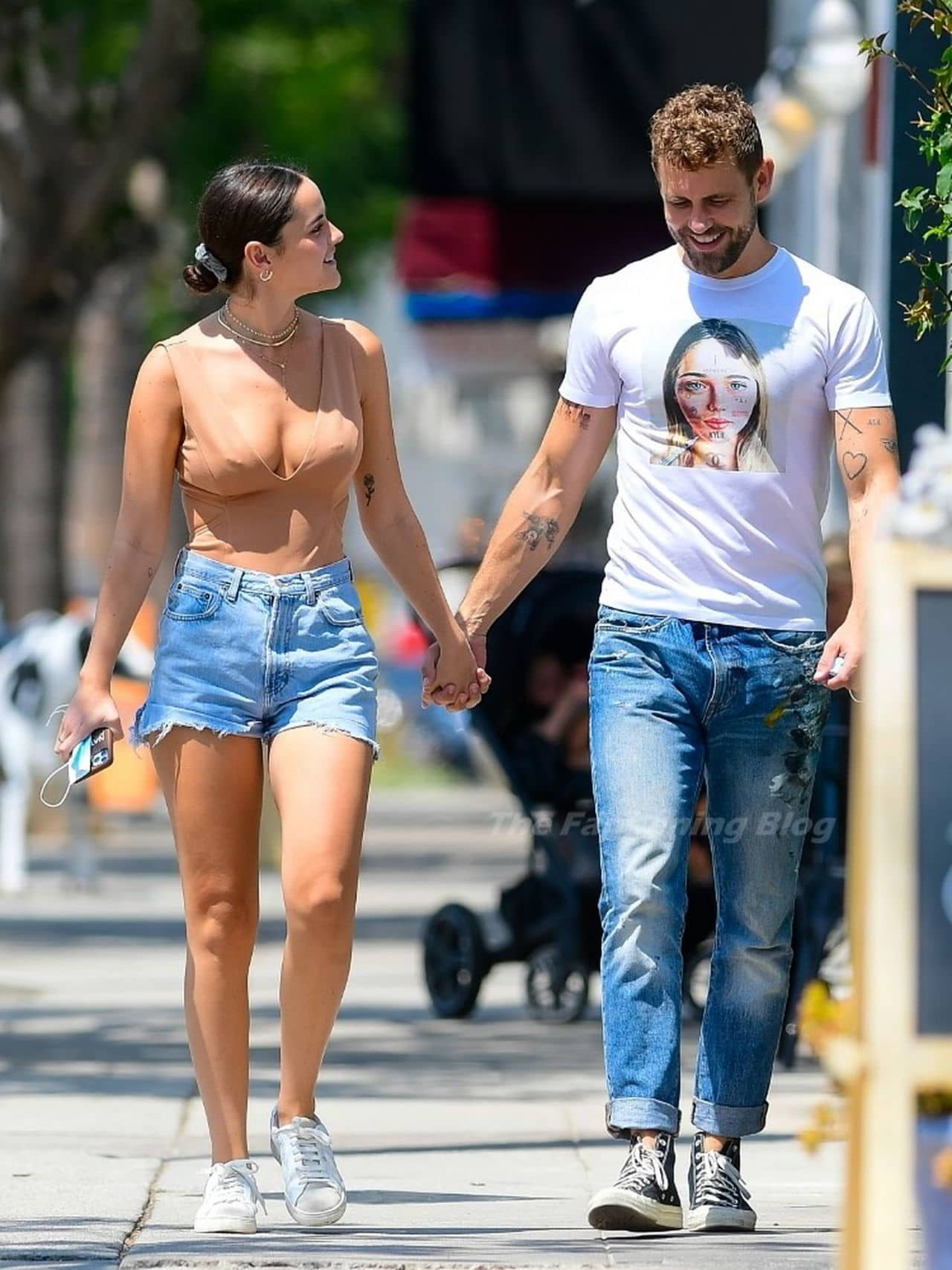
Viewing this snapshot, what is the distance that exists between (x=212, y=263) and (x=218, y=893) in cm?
119

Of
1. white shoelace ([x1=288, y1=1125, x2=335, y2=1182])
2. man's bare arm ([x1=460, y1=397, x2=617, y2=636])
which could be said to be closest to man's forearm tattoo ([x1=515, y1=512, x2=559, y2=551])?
A: man's bare arm ([x1=460, y1=397, x2=617, y2=636])

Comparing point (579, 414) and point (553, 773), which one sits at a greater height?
point (579, 414)

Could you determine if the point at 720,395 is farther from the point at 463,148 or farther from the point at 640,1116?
the point at 463,148

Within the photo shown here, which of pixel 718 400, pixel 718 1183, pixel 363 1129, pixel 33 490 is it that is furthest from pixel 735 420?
pixel 33 490

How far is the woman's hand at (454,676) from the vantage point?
18.5ft

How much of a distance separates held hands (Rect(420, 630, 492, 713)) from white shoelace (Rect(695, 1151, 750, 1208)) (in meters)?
1.02

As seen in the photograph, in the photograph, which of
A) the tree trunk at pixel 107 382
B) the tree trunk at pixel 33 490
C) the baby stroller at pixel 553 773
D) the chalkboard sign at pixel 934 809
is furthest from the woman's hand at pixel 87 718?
the tree trunk at pixel 33 490

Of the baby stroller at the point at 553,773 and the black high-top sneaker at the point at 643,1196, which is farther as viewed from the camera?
the baby stroller at the point at 553,773

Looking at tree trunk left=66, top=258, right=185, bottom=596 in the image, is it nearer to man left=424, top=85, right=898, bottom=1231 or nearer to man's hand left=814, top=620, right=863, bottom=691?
man left=424, top=85, right=898, bottom=1231

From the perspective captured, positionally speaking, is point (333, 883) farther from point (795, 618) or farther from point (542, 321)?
point (542, 321)

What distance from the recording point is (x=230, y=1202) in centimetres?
526

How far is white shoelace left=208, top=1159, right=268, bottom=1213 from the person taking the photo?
5.28 m

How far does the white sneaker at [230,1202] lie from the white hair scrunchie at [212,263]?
166 cm

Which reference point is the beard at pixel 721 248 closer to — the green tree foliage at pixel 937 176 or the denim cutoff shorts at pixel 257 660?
the green tree foliage at pixel 937 176
